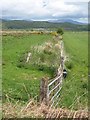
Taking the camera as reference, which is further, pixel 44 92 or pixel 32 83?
pixel 32 83

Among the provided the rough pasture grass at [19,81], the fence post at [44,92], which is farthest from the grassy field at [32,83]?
the fence post at [44,92]

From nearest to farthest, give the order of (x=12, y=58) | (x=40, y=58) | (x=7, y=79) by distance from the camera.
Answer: (x=7, y=79)
(x=40, y=58)
(x=12, y=58)

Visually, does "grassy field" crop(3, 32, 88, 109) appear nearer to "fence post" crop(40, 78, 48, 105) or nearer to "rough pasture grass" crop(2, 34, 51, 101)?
"rough pasture grass" crop(2, 34, 51, 101)

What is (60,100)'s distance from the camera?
566 inches

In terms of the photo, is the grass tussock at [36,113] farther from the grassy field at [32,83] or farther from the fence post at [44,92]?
the grassy field at [32,83]

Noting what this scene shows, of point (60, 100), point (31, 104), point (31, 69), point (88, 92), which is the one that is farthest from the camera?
point (31, 69)

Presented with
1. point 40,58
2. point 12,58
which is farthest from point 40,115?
point 12,58

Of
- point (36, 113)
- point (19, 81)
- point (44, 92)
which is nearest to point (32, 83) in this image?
point (19, 81)

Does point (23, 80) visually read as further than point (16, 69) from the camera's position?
No

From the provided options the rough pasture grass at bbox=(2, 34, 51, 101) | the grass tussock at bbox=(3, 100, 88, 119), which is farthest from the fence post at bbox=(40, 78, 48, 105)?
the grass tussock at bbox=(3, 100, 88, 119)

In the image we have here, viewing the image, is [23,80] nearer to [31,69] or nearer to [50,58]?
[31,69]

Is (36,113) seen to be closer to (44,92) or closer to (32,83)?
(44,92)

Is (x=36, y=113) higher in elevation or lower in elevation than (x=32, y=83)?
higher

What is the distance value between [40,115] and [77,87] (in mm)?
8481
